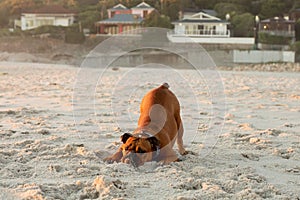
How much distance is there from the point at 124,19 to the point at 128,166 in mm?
23302

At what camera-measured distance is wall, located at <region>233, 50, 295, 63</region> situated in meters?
22.5

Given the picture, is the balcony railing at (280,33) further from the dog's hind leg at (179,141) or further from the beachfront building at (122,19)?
the dog's hind leg at (179,141)

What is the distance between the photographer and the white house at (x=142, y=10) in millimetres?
27281

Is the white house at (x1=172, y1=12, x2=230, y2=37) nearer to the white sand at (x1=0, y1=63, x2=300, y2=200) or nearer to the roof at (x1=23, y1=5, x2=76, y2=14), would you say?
the roof at (x1=23, y1=5, x2=76, y2=14)

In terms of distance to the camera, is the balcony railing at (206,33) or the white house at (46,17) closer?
the balcony railing at (206,33)

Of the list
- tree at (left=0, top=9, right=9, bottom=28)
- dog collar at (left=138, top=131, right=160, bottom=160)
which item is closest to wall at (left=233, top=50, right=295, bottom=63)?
tree at (left=0, top=9, right=9, bottom=28)

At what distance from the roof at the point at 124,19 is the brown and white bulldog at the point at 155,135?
869 inches

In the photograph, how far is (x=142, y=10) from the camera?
27.6 meters

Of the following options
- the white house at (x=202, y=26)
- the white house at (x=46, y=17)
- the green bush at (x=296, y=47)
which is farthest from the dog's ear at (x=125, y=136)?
the white house at (x=46, y=17)

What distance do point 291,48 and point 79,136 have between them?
20588 mm

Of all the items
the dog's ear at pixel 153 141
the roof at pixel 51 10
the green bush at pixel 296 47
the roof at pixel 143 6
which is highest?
the roof at pixel 143 6

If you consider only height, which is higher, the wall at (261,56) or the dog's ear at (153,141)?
the dog's ear at (153,141)

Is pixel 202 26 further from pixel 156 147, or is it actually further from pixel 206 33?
pixel 156 147

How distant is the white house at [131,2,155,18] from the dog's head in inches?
953
